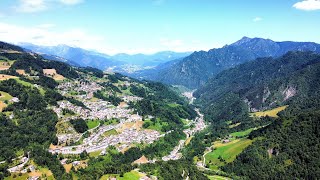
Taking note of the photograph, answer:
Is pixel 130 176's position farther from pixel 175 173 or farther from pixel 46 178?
pixel 46 178

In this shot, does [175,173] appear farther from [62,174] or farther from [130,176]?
[62,174]

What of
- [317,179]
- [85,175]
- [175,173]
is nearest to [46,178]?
[85,175]

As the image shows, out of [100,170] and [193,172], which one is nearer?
[100,170]

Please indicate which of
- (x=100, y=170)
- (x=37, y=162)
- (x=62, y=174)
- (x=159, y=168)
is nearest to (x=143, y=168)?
(x=159, y=168)

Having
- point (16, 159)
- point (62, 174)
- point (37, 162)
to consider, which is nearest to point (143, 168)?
point (62, 174)

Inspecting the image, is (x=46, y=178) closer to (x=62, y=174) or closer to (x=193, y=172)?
(x=62, y=174)

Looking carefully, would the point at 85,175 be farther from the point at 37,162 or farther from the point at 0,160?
the point at 0,160

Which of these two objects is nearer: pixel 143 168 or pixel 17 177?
pixel 17 177
